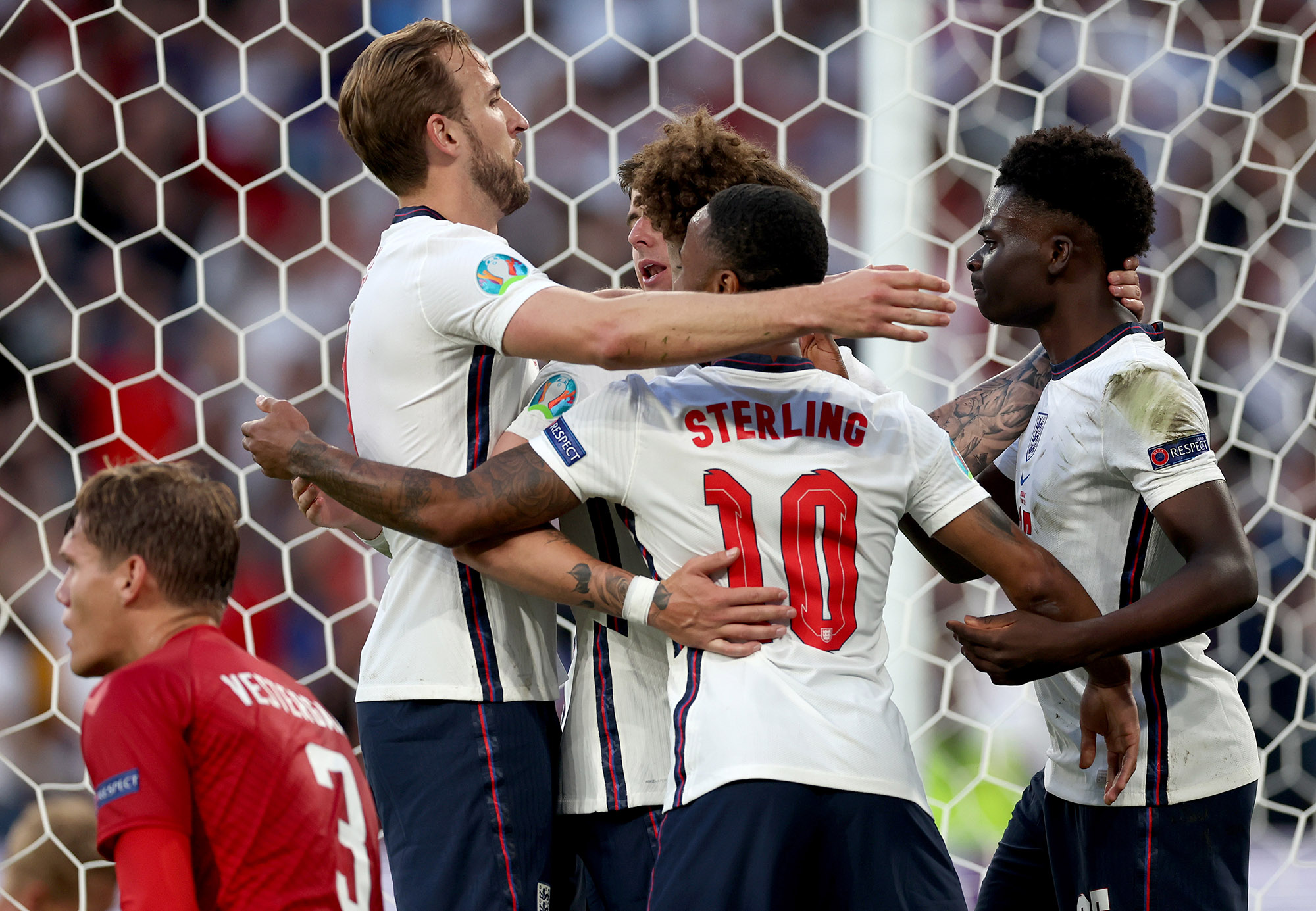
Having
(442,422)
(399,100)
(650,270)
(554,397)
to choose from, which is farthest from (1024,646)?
(399,100)

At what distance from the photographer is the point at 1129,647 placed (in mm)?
1808

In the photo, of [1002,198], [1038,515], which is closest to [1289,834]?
[1038,515]

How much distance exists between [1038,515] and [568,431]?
930mm

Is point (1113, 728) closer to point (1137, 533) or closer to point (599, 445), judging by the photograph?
point (1137, 533)

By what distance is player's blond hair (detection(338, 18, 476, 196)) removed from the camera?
2.13 m

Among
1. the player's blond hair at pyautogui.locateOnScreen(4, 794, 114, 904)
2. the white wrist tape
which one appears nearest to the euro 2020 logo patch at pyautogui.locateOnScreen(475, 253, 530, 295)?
the white wrist tape

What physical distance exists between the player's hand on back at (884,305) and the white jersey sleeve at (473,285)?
0.48m

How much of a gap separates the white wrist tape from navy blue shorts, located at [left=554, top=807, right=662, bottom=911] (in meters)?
0.34

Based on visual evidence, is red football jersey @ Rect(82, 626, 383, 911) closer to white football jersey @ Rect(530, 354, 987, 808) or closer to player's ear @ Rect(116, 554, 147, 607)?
player's ear @ Rect(116, 554, 147, 607)

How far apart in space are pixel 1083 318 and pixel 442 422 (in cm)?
120

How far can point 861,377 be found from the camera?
220 centimetres

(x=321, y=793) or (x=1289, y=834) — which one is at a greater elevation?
(x=321, y=793)

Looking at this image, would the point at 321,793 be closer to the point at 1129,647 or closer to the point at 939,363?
the point at 1129,647

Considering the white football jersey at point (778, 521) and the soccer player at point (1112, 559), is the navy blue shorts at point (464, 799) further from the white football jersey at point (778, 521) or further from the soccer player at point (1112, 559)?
the soccer player at point (1112, 559)
